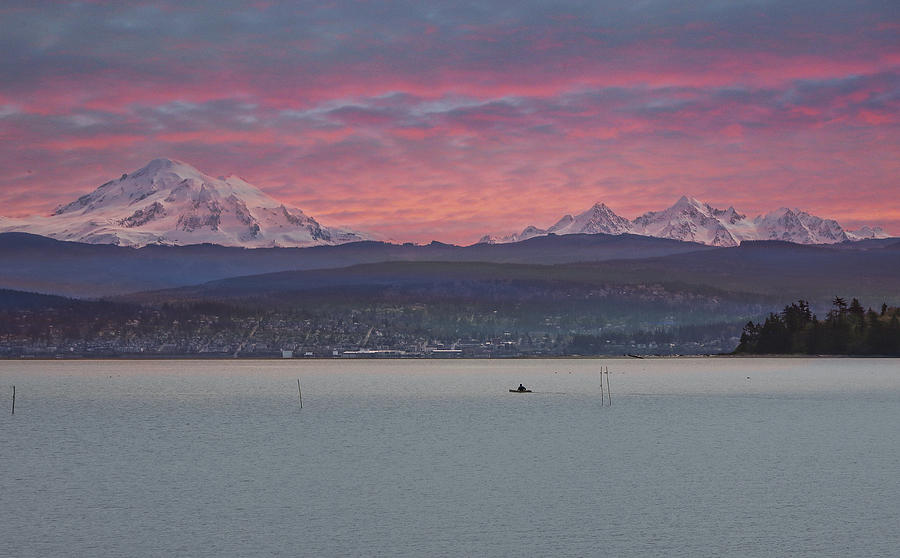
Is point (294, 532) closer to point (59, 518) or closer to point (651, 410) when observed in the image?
point (59, 518)

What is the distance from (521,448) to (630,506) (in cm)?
2738

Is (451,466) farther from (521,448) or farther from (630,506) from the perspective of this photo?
(630,506)

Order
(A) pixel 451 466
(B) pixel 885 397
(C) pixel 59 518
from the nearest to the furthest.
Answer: (C) pixel 59 518 → (A) pixel 451 466 → (B) pixel 885 397

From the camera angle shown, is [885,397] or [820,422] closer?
[820,422]

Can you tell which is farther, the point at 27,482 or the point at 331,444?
the point at 331,444

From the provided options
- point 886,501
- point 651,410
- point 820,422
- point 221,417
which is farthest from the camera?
point 651,410

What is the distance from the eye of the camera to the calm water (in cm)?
4406

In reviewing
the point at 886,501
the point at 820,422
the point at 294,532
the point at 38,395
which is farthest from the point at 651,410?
the point at 38,395

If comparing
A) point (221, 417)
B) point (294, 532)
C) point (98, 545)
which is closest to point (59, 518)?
point (98, 545)

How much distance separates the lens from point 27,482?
6178 centimetres

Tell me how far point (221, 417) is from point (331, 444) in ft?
114

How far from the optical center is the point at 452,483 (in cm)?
6122

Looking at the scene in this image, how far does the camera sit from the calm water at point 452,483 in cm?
4406

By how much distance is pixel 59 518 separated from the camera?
1957 inches
